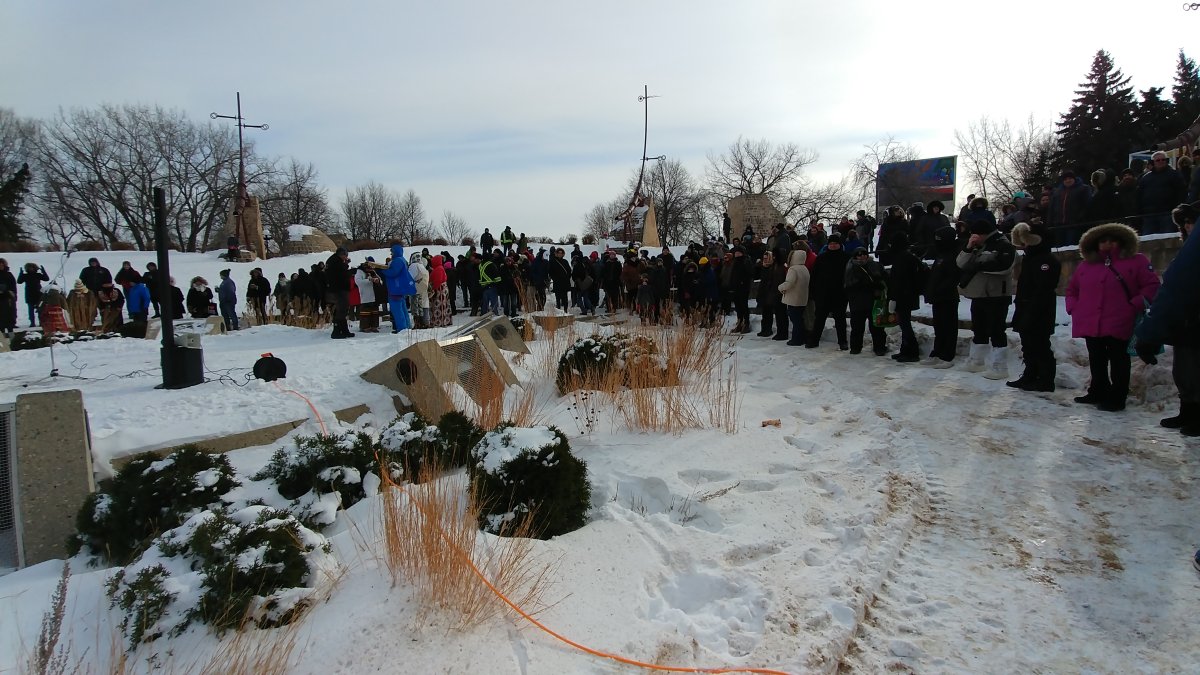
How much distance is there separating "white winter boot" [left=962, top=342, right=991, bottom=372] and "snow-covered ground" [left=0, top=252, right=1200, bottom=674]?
117 cm

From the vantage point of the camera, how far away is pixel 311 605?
2.63 meters

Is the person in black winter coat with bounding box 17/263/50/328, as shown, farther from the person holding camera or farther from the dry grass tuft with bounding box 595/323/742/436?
the person holding camera

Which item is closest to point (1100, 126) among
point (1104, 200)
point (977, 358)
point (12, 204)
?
point (1104, 200)

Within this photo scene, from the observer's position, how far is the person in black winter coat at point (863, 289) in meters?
8.69

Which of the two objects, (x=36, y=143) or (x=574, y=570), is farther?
(x=36, y=143)

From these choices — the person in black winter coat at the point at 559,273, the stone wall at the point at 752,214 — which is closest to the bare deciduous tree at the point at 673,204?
the stone wall at the point at 752,214

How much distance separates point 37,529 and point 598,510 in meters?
3.35

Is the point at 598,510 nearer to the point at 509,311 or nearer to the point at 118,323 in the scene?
the point at 509,311

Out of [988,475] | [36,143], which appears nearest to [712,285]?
[988,475]

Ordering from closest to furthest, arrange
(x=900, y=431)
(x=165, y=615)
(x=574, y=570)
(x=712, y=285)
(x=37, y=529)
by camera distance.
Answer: (x=165, y=615), (x=574, y=570), (x=37, y=529), (x=900, y=431), (x=712, y=285)

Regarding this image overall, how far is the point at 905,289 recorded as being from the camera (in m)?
8.35

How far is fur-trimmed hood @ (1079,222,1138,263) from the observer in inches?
217

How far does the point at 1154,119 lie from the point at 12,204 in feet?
193

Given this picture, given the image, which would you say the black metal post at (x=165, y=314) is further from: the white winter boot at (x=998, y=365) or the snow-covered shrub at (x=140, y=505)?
the white winter boot at (x=998, y=365)
